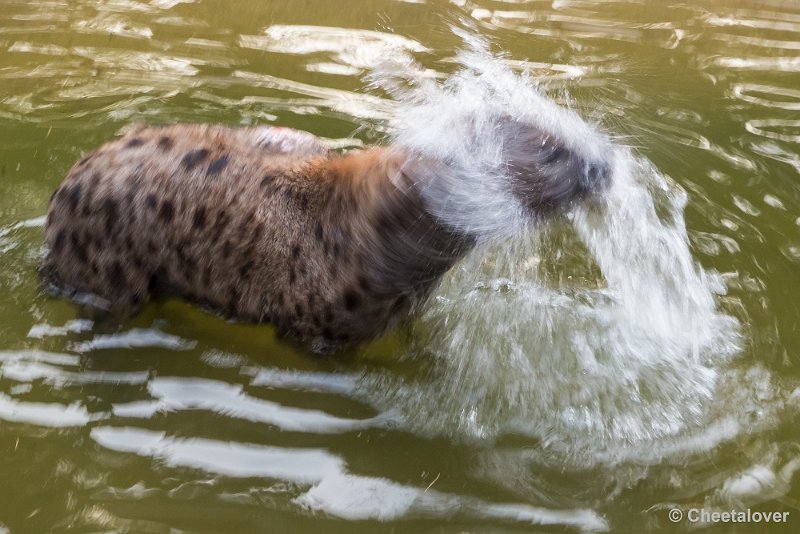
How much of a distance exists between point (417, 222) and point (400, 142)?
1.37 ft

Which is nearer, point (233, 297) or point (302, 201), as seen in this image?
point (302, 201)

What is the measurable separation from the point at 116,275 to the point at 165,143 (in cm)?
70

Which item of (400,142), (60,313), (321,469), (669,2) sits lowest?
(321,469)

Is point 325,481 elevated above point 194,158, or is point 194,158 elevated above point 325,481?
point 194,158

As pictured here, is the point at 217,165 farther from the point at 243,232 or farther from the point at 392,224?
the point at 392,224

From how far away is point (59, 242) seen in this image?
3.81m

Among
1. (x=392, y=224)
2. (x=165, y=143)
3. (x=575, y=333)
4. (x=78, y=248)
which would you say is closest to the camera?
(x=392, y=224)

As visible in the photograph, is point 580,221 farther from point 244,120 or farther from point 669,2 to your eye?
point 669,2

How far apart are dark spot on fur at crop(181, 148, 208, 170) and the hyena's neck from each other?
2.16 feet

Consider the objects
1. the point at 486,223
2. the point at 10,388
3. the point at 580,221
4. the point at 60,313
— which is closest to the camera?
the point at 486,223

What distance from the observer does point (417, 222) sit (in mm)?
3055

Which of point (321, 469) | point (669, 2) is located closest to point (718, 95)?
point (669, 2)

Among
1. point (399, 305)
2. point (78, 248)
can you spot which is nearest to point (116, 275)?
point (78, 248)

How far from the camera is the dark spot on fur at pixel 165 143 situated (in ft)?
11.9
